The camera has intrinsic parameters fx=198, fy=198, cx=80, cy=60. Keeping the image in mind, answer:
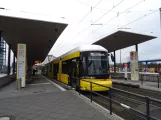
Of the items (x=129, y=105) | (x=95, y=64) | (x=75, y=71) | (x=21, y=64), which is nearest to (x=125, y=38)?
(x=75, y=71)

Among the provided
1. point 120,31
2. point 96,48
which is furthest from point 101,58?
point 120,31

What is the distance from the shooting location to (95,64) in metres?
12.1

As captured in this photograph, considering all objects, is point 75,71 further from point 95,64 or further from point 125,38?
point 125,38

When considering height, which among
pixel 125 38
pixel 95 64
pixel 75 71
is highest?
pixel 125 38

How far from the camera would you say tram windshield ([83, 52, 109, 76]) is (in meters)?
11.9

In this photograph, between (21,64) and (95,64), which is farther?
(21,64)

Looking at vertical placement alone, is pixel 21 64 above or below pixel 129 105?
above

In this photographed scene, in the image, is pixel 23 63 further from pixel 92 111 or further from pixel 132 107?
Result: pixel 132 107

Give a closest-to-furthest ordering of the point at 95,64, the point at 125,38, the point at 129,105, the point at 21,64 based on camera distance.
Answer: the point at 129,105 < the point at 95,64 < the point at 21,64 < the point at 125,38

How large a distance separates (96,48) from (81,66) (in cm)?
157

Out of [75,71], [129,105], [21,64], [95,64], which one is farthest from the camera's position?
[21,64]

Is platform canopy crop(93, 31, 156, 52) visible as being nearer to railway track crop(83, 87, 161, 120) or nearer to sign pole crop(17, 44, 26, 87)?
sign pole crop(17, 44, 26, 87)

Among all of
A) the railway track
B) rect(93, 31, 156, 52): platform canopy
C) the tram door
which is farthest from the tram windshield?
rect(93, 31, 156, 52): platform canopy

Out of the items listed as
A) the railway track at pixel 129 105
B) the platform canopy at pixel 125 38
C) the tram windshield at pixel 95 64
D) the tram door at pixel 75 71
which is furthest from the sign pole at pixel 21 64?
the platform canopy at pixel 125 38
